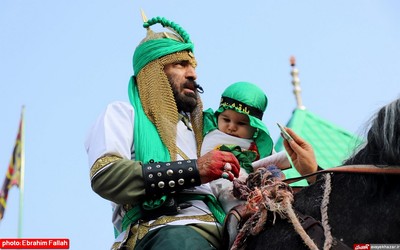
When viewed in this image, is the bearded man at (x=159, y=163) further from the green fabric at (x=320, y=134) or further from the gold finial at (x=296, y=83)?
the gold finial at (x=296, y=83)

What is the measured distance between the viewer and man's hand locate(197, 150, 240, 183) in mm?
5121

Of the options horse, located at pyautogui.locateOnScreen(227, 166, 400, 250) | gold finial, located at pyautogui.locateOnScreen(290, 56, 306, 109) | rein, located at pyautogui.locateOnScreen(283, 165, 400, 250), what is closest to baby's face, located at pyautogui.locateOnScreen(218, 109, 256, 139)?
horse, located at pyautogui.locateOnScreen(227, 166, 400, 250)

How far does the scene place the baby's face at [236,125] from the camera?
5934 mm

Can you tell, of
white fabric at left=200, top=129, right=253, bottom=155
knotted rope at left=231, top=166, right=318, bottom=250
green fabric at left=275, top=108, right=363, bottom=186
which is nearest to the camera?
knotted rope at left=231, top=166, right=318, bottom=250

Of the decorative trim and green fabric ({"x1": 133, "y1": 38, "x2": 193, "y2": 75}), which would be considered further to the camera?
green fabric ({"x1": 133, "y1": 38, "x2": 193, "y2": 75})

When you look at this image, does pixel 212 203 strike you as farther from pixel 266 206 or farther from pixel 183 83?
pixel 183 83

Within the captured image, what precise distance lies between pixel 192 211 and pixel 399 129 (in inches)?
60.2

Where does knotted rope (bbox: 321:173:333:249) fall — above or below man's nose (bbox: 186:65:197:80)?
below

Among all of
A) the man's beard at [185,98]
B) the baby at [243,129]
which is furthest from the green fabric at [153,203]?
the man's beard at [185,98]

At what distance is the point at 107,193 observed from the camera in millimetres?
5152

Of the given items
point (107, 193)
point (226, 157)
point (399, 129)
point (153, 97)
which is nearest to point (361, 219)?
point (399, 129)

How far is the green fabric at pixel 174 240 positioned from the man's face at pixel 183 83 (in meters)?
1.19

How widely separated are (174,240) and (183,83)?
1.48 m

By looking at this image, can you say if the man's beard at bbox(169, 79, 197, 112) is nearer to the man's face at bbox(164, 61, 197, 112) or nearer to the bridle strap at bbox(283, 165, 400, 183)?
the man's face at bbox(164, 61, 197, 112)
